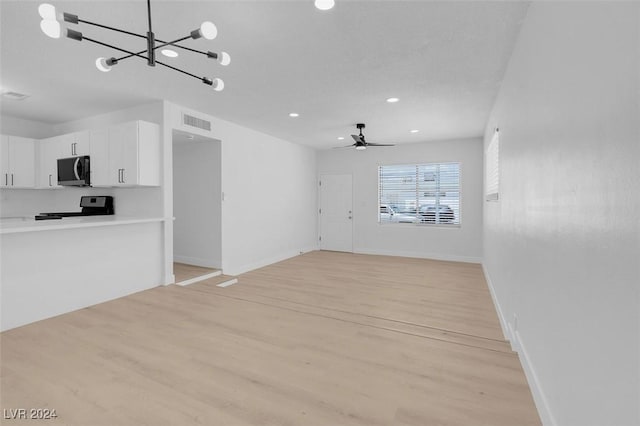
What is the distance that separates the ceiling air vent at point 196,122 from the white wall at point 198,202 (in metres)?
0.37

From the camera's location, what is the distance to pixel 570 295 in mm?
1399

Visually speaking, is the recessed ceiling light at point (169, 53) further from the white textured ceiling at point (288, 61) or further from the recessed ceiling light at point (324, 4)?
the recessed ceiling light at point (324, 4)

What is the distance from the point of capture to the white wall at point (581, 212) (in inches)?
37.1

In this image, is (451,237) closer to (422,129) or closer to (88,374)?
(422,129)

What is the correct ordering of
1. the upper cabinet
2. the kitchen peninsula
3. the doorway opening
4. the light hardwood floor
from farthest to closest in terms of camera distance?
the doorway opening
the upper cabinet
the kitchen peninsula
the light hardwood floor

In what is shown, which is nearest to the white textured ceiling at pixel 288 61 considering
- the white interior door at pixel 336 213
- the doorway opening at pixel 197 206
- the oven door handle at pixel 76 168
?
the oven door handle at pixel 76 168

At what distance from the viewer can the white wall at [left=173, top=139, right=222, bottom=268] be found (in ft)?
17.4

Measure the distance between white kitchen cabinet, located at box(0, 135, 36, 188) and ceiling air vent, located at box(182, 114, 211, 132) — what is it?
289 cm

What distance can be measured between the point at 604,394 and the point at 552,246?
79 cm

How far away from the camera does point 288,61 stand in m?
3.06

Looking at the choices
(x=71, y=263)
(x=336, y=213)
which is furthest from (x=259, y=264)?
(x=71, y=263)

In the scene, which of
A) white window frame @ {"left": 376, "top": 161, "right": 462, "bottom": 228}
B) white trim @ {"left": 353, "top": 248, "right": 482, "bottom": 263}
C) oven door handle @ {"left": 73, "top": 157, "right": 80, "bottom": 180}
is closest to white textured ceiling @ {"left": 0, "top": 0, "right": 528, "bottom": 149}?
oven door handle @ {"left": 73, "top": 157, "right": 80, "bottom": 180}

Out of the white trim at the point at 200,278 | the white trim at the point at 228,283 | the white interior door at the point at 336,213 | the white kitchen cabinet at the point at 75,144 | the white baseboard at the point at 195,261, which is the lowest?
the white trim at the point at 228,283

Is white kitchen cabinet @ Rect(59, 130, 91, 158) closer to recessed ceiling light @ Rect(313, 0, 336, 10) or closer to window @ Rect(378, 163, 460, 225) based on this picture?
recessed ceiling light @ Rect(313, 0, 336, 10)
